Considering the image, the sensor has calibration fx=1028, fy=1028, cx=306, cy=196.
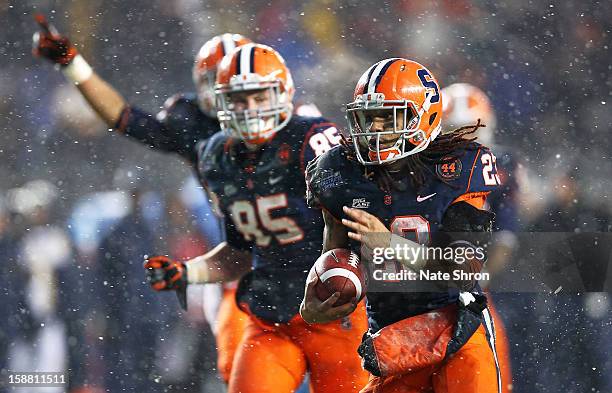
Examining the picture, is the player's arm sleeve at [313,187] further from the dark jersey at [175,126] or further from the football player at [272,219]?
the dark jersey at [175,126]

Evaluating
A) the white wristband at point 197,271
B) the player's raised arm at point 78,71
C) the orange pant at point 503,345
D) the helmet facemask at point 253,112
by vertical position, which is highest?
the player's raised arm at point 78,71

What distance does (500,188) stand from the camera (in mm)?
3883

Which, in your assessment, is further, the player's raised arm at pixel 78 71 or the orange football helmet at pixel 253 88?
the player's raised arm at pixel 78 71

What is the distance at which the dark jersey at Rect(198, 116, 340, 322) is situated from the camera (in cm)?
340

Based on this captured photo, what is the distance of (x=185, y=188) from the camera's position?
5312mm

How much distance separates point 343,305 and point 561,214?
2.37 m

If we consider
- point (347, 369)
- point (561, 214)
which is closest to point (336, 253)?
point (347, 369)

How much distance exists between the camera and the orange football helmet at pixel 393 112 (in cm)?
260

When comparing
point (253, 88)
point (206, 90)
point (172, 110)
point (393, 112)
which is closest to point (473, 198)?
point (393, 112)

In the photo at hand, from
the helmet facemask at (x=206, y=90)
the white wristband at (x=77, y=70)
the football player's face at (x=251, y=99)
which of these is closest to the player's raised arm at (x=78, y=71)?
the white wristband at (x=77, y=70)

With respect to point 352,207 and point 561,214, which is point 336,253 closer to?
point 352,207

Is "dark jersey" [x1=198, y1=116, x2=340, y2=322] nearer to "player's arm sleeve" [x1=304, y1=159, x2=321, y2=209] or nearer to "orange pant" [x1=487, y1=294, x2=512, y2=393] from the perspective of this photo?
"player's arm sleeve" [x1=304, y1=159, x2=321, y2=209]

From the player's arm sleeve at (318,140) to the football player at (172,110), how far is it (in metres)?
0.68

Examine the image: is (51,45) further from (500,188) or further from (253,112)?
(500,188)
